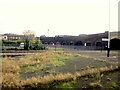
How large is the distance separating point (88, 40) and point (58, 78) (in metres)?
31.2

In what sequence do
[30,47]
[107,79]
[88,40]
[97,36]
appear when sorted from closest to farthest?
[107,79] → [30,47] → [97,36] → [88,40]

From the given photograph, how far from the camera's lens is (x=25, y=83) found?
5379 millimetres

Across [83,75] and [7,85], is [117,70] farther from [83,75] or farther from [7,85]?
[7,85]

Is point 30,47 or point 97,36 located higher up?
point 97,36

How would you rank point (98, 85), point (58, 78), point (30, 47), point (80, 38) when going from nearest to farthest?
point (98, 85) → point (58, 78) → point (30, 47) → point (80, 38)

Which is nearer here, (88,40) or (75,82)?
(75,82)

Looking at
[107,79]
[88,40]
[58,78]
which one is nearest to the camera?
[107,79]

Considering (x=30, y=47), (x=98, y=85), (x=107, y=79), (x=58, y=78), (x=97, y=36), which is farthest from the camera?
(x=97, y=36)

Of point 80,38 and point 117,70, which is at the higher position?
point 80,38

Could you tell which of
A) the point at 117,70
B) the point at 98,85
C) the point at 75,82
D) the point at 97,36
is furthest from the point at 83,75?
the point at 97,36

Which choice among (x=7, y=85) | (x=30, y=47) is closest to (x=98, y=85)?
(x=7, y=85)

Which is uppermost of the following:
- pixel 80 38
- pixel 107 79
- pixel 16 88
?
pixel 80 38

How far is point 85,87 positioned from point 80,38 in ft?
112

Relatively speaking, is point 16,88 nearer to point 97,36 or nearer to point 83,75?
point 83,75
